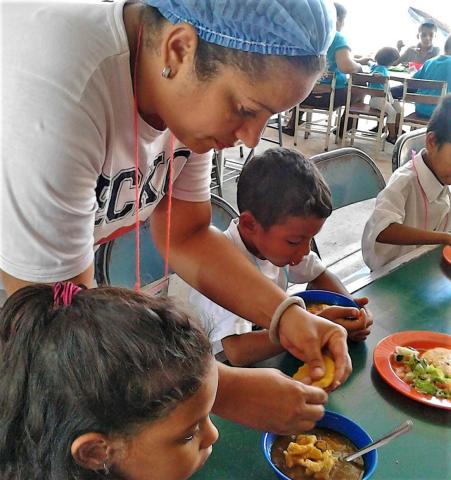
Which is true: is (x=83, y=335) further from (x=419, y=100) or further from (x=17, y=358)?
Result: (x=419, y=100)

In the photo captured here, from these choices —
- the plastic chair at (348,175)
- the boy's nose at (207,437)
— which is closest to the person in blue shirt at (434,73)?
the plastic chair at (348,175)

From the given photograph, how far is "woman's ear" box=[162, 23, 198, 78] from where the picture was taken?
0.71 m

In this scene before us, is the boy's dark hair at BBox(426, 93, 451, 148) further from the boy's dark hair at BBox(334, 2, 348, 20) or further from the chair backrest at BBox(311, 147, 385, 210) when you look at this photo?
the boy's dark hair at BBox(334, 2, 348, 20)

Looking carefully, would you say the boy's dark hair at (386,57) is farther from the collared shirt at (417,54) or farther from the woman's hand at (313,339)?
the woman's hand at (313,339)

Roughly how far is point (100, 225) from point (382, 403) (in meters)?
0.65

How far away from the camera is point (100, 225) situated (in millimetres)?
962

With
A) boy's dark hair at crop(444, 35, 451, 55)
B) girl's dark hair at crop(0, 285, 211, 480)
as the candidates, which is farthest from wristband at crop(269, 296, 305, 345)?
boy's dark hair at crop(444, 35, 451, 55)

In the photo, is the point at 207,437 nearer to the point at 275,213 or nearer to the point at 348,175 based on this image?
the point at 275,213

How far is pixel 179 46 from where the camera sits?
72 centimetres

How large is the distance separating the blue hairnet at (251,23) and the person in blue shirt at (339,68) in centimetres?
454

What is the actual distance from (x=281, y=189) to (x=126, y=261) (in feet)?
1.55

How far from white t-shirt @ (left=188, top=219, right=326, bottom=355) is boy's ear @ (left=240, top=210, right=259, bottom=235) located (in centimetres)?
5

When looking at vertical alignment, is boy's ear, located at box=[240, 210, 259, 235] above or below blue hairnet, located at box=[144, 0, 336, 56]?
below

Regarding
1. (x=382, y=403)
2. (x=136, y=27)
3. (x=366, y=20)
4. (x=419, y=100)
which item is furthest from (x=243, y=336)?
(x=366, y=20)
